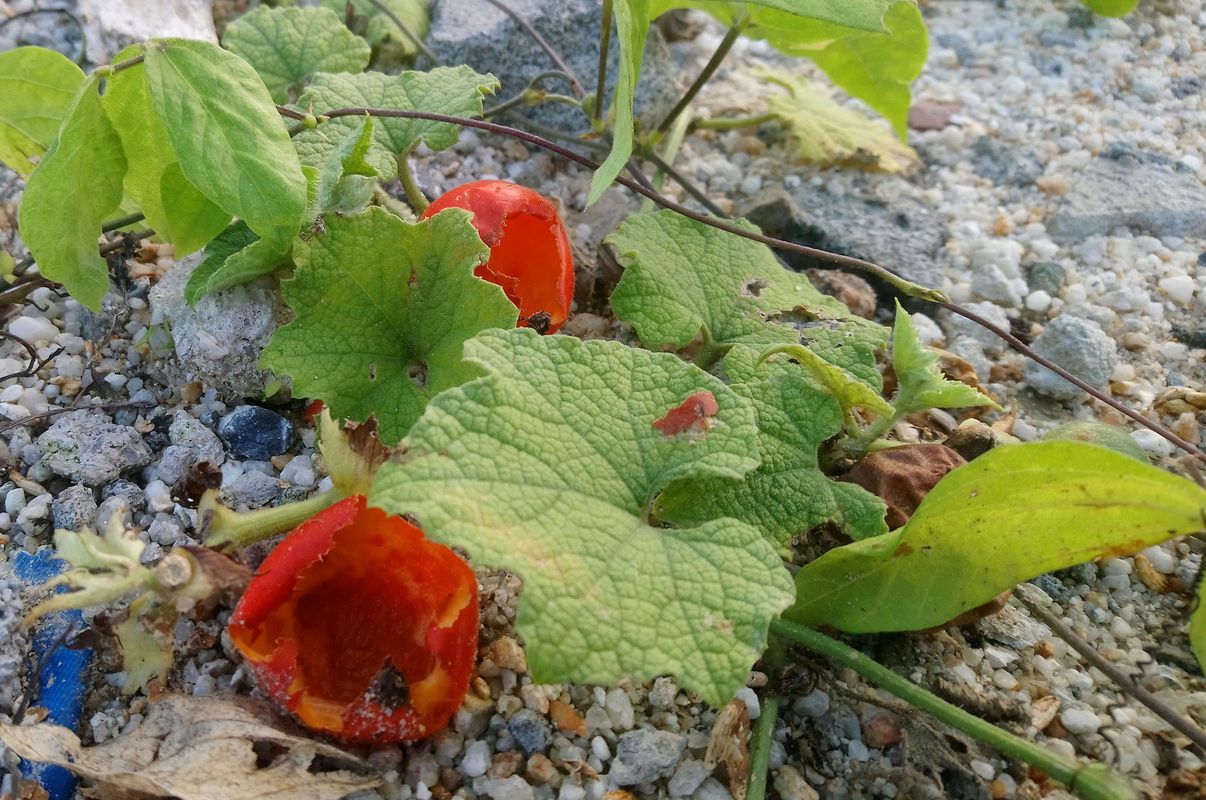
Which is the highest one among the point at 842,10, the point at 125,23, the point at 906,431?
the point at 842,10

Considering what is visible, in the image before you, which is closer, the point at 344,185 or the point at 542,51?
the point at 344,185

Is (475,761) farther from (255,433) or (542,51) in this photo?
(542,51)

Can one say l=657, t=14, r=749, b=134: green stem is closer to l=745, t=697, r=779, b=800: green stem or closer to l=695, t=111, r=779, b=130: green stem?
l=695, t=111, r=779, b=130: green stem

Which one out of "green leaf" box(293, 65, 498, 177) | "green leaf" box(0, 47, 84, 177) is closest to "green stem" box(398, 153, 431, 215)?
"green leaf" box(293, 65, 498, 177)

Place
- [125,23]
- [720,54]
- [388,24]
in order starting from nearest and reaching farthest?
1. [720,54]
2. [125,23]
3. [388,24]

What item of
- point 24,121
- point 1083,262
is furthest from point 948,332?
point 24,121

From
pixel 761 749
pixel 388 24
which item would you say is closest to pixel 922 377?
pixel 761 749

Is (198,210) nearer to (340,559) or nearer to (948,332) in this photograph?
(340,559)
